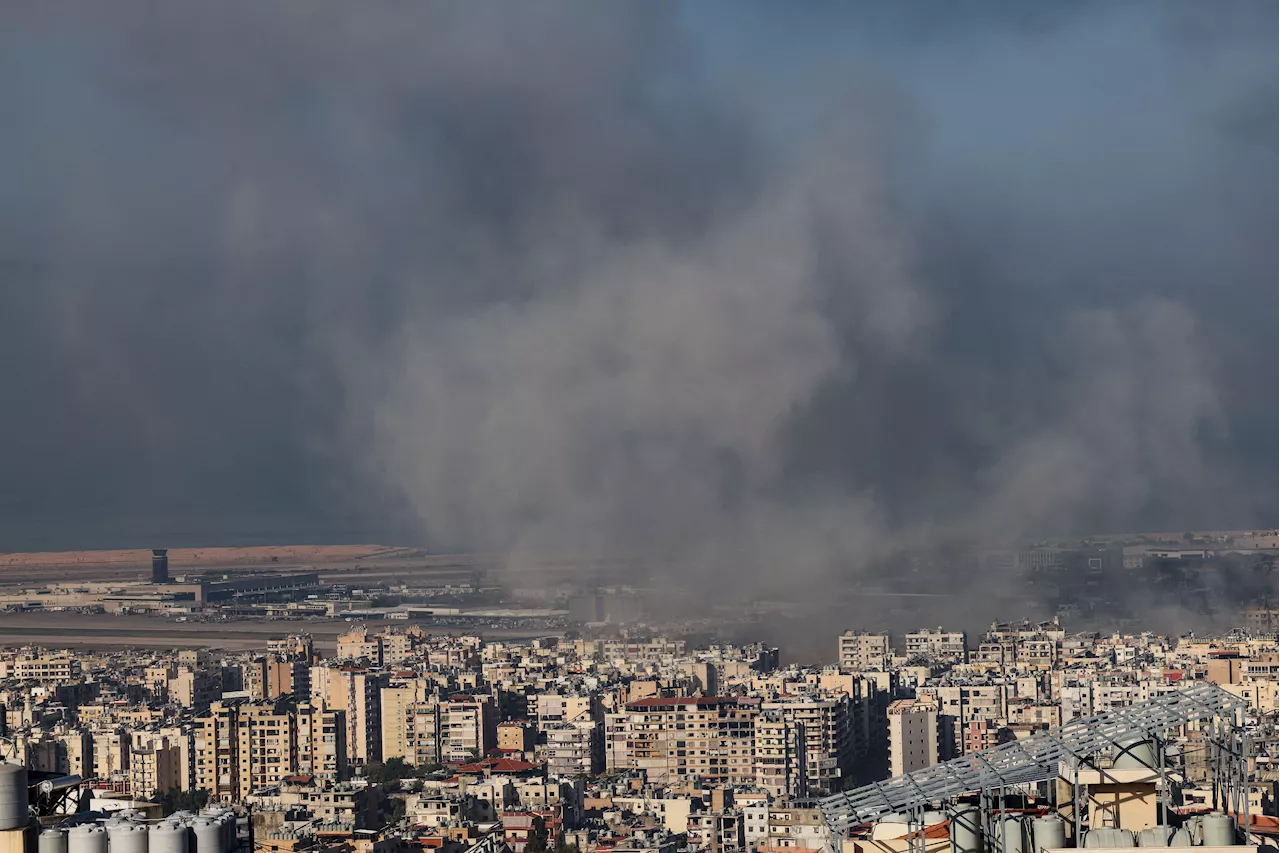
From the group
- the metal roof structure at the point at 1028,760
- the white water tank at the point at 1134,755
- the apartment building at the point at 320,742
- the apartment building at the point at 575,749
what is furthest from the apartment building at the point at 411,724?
the white water tank at the point at 1134,755

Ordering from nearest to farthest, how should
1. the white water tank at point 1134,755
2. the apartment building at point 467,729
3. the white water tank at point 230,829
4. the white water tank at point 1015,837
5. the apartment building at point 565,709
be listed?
the white water tank at point 230,829
the white water tank at point 1015,837
the white water tank at point 1134,755
the apartment building at point 467,729
the apartment building at point 565,709

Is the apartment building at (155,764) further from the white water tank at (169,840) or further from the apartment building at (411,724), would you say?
the white water tank at (169,840)

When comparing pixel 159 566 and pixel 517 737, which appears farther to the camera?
pixel 159 566

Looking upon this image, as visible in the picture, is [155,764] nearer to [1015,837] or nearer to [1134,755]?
[1134,755]

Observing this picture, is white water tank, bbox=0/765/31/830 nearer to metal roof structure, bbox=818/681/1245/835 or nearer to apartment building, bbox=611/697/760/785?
metal roof structure, bbox=818/681/1245/835

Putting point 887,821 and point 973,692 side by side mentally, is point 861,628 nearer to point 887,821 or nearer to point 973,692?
point 973,692

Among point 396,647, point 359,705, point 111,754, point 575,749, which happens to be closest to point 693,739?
point 575,749
